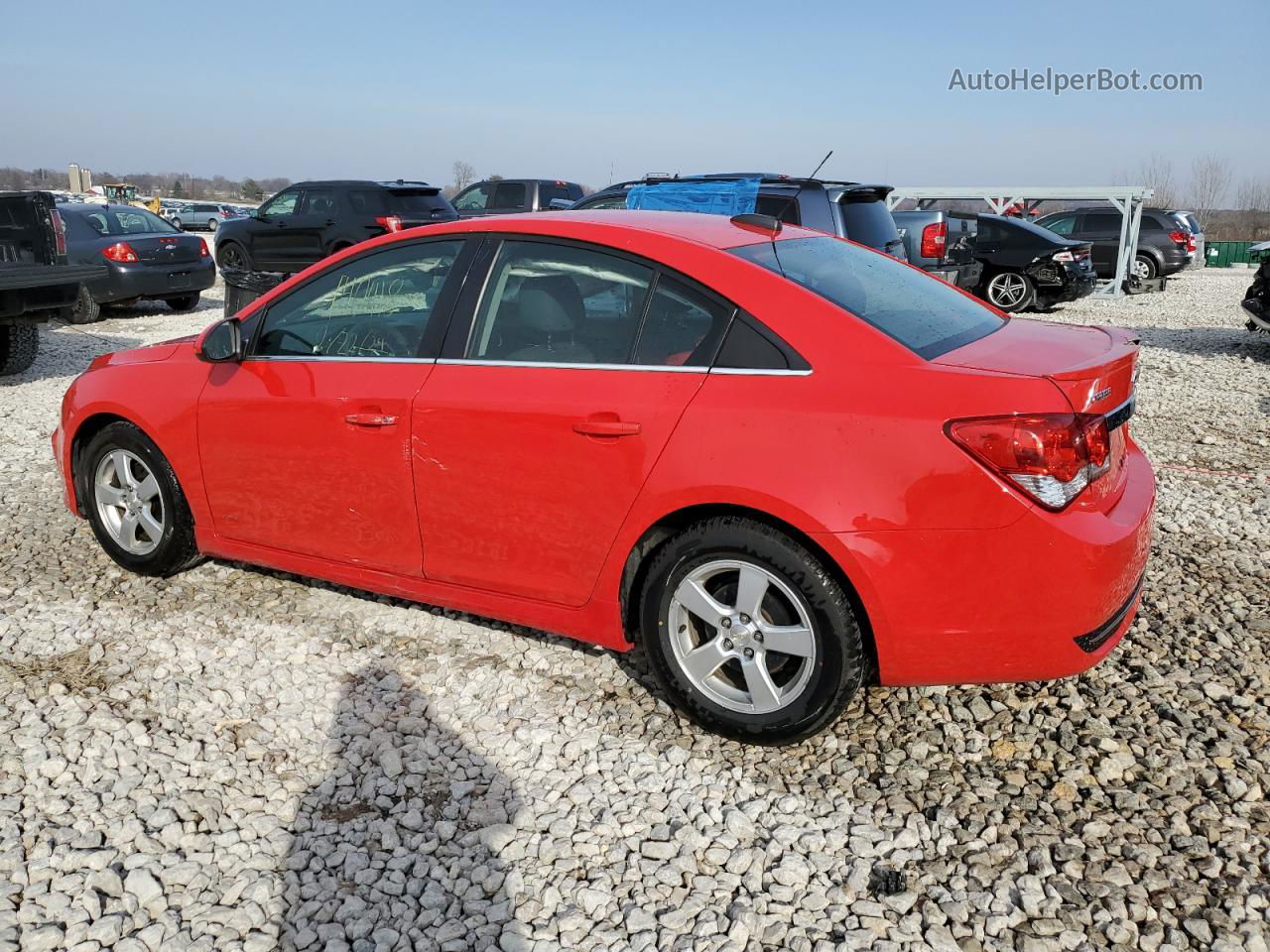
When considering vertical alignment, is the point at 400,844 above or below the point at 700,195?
below

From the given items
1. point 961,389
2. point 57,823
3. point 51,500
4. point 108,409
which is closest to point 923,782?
point 961,389

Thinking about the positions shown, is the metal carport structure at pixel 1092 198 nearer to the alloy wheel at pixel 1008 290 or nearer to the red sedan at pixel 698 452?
the alloy wheel at pixel 1008 290

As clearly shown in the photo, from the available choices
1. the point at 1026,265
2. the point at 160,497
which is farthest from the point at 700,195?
the point at 1026,265

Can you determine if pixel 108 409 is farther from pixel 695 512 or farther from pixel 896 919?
pixel 896 919

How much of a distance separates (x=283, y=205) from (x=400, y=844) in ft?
54.7

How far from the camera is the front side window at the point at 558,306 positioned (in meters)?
3.33

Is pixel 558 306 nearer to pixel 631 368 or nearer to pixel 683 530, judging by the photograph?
pixel 631 368

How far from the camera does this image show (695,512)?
3.13m

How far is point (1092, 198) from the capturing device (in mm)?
19500

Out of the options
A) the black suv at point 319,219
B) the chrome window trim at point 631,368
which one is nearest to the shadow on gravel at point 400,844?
the chrome window trim at point 631,368

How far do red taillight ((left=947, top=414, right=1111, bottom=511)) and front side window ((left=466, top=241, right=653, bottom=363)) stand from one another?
1110 mm

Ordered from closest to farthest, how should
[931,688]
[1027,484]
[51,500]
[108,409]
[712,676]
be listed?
[1027,484] → [712,676] → [931,688] → [108,409] → [51,500]

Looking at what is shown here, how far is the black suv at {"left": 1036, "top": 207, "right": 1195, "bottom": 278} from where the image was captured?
67.6ft

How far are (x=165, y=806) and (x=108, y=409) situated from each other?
214cm
